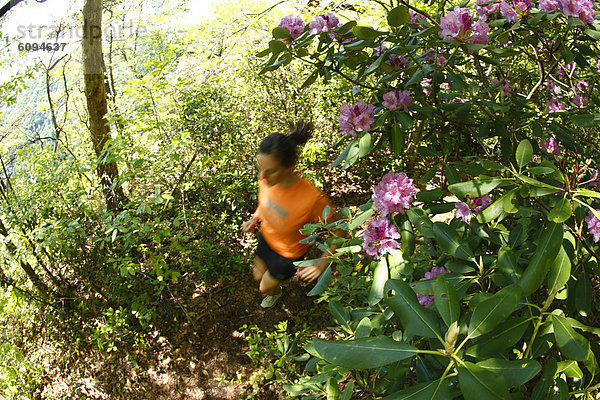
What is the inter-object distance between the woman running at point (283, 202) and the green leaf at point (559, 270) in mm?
1462

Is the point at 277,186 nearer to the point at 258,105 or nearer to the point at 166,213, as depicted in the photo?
the point at 166,213

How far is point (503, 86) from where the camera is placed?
65.6 inches

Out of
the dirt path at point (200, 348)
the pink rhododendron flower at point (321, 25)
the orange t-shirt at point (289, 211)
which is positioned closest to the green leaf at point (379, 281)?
the pink rhododendron flower at point (321, 25)

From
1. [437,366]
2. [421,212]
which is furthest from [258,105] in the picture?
[437,366]

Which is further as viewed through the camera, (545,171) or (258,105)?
(258,105)

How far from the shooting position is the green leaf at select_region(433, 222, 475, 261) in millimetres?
1073

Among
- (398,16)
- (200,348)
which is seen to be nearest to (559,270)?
(398,16)

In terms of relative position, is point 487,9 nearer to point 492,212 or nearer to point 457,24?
point 457,24

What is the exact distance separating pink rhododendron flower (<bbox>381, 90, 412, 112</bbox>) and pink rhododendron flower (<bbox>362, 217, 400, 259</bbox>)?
44cm

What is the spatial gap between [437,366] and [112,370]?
2986 mm

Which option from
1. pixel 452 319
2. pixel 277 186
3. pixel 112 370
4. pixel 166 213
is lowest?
pixel 112 370

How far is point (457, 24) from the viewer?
1.21 meters

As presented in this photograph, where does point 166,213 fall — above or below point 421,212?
below

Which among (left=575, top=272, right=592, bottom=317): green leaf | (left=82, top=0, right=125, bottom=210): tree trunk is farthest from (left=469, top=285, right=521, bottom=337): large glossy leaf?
(left=82, top=0, right=125, bottom=210): tree trunk
